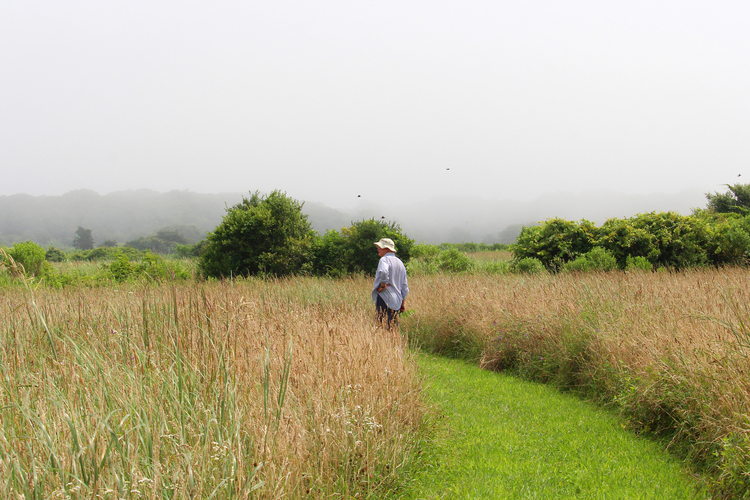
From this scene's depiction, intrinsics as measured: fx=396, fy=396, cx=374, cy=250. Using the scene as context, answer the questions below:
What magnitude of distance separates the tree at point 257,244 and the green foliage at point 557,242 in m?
8.29

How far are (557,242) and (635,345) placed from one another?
10472 millimetres

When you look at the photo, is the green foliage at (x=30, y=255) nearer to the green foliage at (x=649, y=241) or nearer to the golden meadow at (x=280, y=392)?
the golden meadow at (x=280, y=392)

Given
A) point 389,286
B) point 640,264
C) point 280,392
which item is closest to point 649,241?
point 640,264

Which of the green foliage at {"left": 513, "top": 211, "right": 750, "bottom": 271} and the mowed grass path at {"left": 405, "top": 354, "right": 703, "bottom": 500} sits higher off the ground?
the green foliage at {"left": 513, "top": 211, "right": 750, "bottom": 271}

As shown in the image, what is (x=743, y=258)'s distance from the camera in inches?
535

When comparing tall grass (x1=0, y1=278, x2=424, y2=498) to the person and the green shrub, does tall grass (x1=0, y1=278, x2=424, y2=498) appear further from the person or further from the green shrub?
the green shrub

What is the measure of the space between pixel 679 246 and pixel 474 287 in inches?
377

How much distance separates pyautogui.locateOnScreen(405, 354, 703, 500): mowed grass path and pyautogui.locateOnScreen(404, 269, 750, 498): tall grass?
337 mm

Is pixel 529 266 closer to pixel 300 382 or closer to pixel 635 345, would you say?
pixel 635 345

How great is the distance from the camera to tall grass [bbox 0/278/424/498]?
1936 mm

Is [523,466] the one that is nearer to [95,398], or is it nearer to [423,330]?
[95,398]

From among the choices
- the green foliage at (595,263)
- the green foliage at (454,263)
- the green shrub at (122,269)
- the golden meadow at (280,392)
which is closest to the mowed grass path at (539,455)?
the golden meadow at (280,392)

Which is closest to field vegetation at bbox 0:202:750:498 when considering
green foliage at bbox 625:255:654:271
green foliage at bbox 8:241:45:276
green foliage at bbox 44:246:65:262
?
green foliage at bbox 625:255:654:271

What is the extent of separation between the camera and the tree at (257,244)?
13.3 metres
